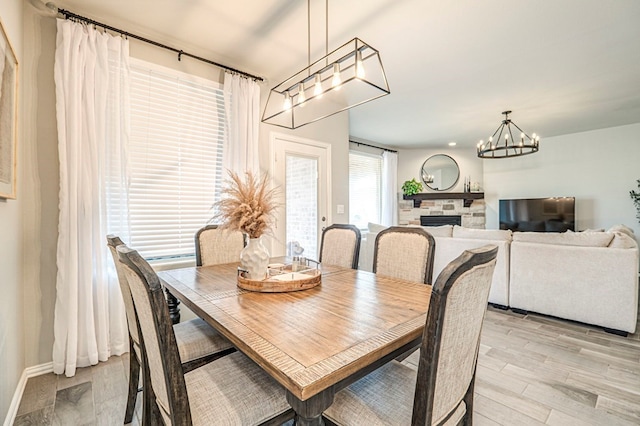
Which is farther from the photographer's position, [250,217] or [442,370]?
[250,217]

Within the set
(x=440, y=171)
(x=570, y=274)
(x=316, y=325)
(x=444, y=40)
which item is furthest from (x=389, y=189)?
(x=316, y=325)

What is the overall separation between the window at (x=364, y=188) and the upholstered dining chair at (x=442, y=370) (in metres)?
4.78

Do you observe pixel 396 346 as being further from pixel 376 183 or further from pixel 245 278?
pixel 376 183

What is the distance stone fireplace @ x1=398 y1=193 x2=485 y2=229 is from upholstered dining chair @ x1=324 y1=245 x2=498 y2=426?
19.7 ft

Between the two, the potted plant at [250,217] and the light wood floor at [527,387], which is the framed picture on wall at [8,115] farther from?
the light wood floor at [527,387]

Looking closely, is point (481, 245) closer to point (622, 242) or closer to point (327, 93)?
point (622, 242)

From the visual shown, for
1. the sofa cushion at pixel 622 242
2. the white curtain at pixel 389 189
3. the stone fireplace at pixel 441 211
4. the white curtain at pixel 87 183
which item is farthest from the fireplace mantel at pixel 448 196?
the white curtain at pixel 87 183

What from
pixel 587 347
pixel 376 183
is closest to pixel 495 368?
pixel 587 347

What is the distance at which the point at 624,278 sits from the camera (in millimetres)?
2600

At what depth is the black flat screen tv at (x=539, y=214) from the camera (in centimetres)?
558

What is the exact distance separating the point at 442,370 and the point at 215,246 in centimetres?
199

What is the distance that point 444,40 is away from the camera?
102 inches

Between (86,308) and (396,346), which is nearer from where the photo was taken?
(396,346)

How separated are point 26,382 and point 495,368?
3.26 metres
